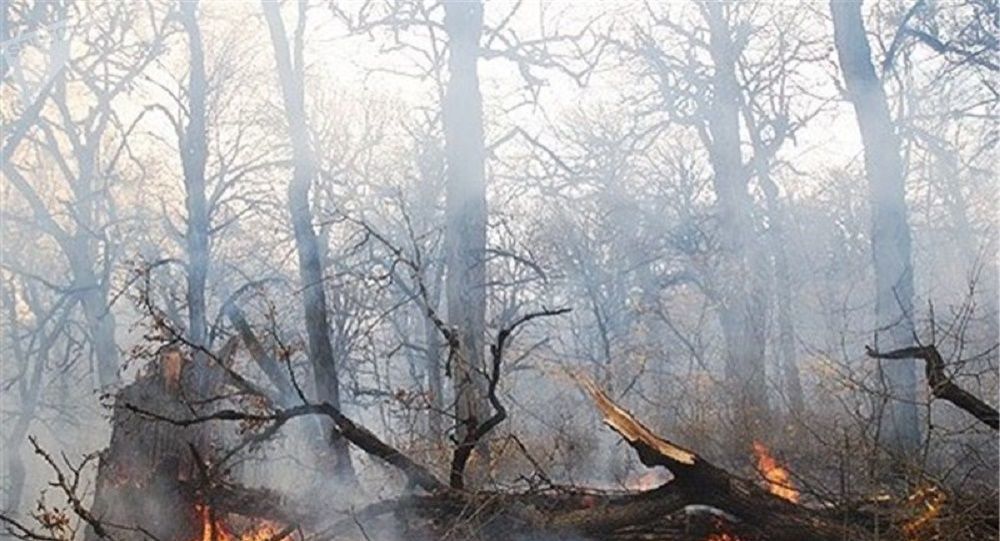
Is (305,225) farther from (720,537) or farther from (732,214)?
(720,537)

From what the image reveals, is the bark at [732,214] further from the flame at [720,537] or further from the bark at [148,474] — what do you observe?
the bark at [148,474]

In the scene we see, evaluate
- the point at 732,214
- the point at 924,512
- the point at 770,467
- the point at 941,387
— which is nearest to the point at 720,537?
the point at 924,512

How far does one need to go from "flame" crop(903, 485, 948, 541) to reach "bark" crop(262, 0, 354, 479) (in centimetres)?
683

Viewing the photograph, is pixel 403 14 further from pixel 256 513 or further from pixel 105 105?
pixel 105 105

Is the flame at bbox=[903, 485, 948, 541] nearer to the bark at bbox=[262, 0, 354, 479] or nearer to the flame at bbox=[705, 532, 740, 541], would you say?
the flame at bbox=[705, 532, 740, 541]

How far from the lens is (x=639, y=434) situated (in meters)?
4.52

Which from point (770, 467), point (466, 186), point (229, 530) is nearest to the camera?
point (229, 530)

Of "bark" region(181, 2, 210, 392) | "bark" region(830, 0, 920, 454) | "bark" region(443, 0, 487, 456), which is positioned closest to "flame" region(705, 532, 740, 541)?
"bark" region(830, 0, 920, 454)

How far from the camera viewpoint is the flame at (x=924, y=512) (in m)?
4.15

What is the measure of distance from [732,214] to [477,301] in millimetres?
5750

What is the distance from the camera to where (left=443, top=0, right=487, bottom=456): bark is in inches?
386

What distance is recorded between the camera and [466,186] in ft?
32.9

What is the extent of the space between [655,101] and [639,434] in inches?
453

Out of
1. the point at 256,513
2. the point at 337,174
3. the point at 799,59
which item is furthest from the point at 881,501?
the point at 337,174
